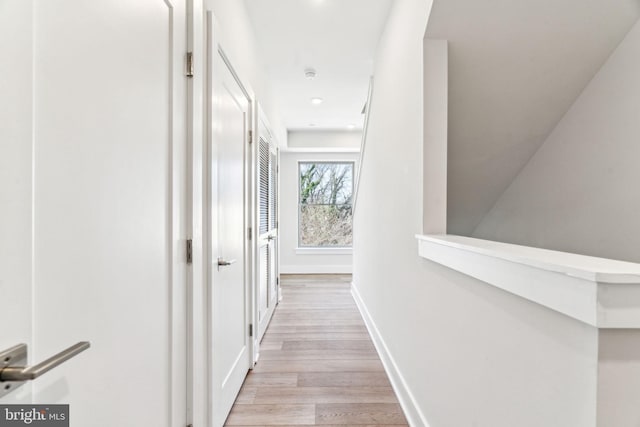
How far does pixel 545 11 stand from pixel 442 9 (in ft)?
1.48

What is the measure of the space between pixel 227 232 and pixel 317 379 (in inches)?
46.6

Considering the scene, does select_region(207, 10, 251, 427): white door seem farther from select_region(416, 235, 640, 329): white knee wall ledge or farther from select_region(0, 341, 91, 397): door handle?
select_region(416, 235, 640, 329): white knee wall ledge

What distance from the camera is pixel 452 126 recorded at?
6.12 ft

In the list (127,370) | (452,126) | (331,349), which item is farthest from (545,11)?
(331,349)

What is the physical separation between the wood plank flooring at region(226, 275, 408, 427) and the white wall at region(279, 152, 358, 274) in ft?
7.65

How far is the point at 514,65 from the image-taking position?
61.6 inches

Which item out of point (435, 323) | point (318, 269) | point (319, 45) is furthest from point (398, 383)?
point (318, 269)

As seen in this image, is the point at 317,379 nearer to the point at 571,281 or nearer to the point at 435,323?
the point at 435,323

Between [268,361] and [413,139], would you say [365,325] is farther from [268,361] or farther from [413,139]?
[413,139]

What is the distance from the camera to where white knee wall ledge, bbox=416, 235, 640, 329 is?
0.56m

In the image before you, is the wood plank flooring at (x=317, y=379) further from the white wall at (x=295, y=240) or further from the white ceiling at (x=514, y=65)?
the white wall at (x=295, y=240)

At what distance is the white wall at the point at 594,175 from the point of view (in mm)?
1492

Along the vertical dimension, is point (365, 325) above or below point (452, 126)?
below

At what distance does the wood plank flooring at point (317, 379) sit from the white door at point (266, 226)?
0.75 feet
